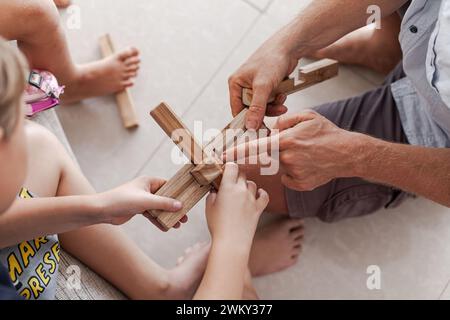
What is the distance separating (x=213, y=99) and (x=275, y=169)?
0.38 m

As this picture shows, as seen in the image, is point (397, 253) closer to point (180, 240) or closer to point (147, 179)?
point (180, 240)

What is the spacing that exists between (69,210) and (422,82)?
660 millimetres

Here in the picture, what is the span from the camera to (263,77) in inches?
35.5

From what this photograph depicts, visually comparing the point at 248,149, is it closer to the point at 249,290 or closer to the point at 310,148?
the point at 310,148

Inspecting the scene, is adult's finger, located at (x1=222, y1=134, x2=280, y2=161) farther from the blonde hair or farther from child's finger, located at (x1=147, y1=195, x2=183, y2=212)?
the blonde hair

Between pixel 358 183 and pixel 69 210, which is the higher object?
pixel 69 210

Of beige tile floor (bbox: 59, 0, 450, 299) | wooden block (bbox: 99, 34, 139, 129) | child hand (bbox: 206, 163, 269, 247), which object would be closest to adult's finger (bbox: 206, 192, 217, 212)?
child hand (bbox: 206, 163, 269, 247)

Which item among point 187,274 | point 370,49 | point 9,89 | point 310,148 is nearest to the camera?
point 9,89

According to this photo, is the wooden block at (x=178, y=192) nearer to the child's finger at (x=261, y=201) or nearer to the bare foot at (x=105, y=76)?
the child's finger at (x=261, y=201)

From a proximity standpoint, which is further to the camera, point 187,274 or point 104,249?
point 187,274

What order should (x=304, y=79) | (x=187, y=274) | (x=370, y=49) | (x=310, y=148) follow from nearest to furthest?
(x=310, y=148) → (x=304, y=79) → (x=187, y=274) → (x=370, y=49)

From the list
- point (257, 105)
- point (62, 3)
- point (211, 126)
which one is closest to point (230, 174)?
point (257, 105)

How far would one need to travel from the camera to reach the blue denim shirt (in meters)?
0.84

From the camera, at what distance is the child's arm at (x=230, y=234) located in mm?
751
